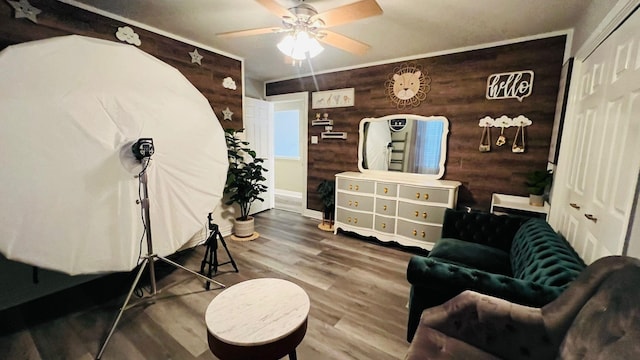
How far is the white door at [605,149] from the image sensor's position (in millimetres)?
1164

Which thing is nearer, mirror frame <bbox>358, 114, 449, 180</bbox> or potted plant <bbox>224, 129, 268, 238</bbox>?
mirror frame <bbox>358, 114, 449, 180</bbox>

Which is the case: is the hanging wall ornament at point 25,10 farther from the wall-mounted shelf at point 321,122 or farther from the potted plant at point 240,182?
the wall-mounted shelf at point 321,122

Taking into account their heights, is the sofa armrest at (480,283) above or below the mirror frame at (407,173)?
below

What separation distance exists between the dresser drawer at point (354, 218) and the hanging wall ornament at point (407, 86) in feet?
5.19

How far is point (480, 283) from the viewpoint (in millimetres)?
1402

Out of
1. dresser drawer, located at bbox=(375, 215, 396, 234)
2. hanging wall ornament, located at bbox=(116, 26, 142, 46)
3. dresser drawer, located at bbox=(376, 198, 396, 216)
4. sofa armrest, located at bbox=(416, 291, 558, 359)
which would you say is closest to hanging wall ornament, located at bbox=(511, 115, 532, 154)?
dresser drawer, located at bbox=(376, 198, 396, 216)

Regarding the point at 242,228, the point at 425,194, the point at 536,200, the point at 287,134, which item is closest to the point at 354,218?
the point at 425,194

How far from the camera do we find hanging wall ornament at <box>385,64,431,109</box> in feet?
11.0

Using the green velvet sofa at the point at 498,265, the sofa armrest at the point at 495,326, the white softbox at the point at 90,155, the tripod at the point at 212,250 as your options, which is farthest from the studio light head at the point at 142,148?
the sofa armrest at the point at 495,326

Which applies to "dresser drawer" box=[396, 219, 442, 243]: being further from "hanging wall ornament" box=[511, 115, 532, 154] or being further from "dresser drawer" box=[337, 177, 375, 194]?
"hanging wall ornament" box=[511, 115, 532, 154]

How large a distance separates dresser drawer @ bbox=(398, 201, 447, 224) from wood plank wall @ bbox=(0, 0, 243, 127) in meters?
2.60

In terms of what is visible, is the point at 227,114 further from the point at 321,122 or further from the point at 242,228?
the point at 242,228

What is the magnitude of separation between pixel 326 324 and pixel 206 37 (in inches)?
125

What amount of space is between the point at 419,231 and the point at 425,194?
46cm
